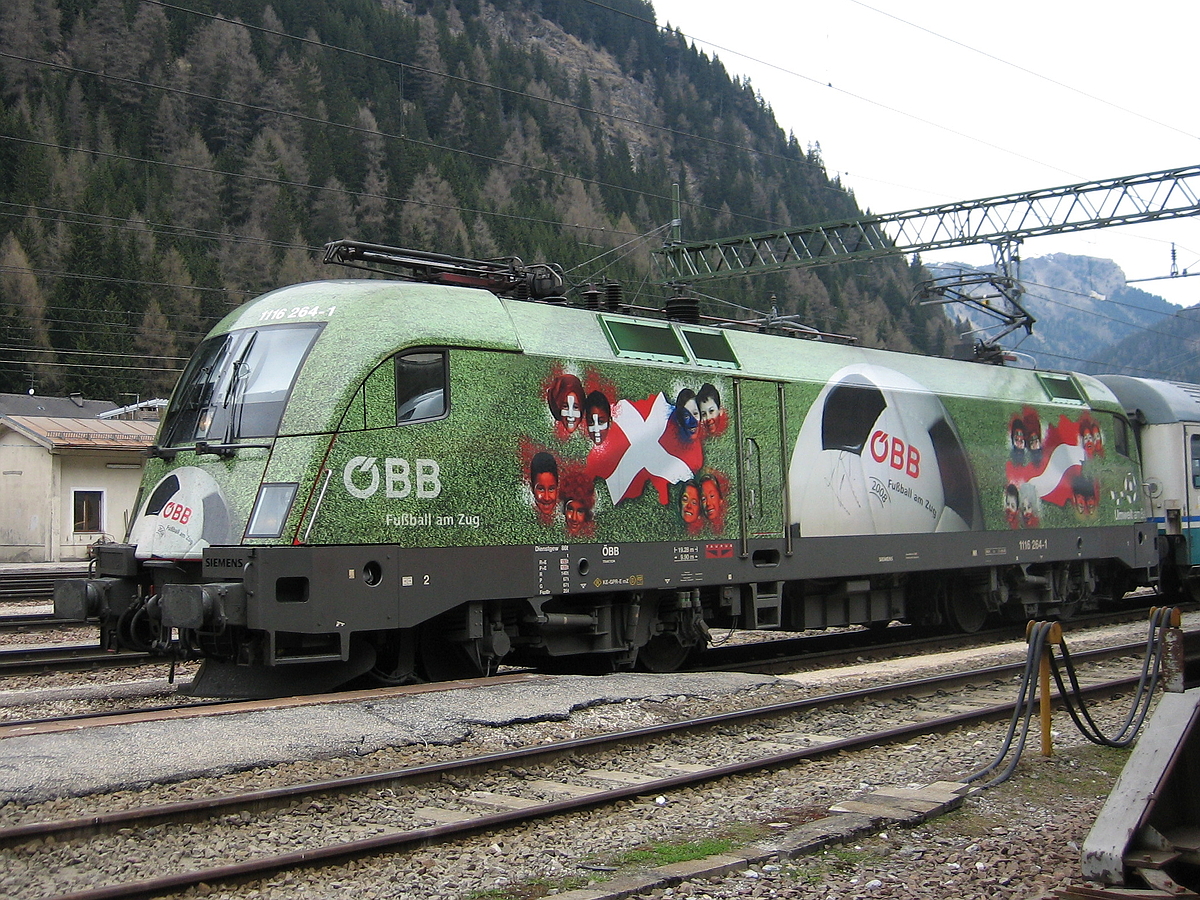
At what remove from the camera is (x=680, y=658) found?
12.5 m

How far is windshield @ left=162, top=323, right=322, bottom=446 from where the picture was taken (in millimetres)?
9430

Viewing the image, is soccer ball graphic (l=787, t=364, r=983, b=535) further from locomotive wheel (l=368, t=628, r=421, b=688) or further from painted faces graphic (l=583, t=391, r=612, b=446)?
locomotive wheel (l=368, t=628, r=421, b=688)

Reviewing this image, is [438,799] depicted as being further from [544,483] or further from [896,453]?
[896,453]

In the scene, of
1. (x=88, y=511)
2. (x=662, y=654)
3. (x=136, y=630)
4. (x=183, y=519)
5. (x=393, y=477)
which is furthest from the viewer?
(x=88, y=511)

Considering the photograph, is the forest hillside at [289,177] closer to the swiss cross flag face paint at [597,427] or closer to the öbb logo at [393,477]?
the swiss cross flag face paint at [597,427]

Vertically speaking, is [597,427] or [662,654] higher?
[597,427]

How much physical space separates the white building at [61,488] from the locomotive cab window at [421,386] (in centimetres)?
2672

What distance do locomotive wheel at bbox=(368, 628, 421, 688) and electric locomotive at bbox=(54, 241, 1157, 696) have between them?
2cm

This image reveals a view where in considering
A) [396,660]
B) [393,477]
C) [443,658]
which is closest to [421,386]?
[393,477]

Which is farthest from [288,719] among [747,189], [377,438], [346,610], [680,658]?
[747,189]

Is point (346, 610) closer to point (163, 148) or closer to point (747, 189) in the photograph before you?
point (163, 148)

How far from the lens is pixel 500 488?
33.1 feet

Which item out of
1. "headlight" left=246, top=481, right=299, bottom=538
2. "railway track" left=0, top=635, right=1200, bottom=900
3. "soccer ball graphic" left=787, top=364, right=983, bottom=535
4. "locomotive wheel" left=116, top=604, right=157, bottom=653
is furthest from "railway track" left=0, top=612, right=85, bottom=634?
"railway track" left=0, top=635, right=1200, bottom=900

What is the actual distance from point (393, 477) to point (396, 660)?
1.80 metres
